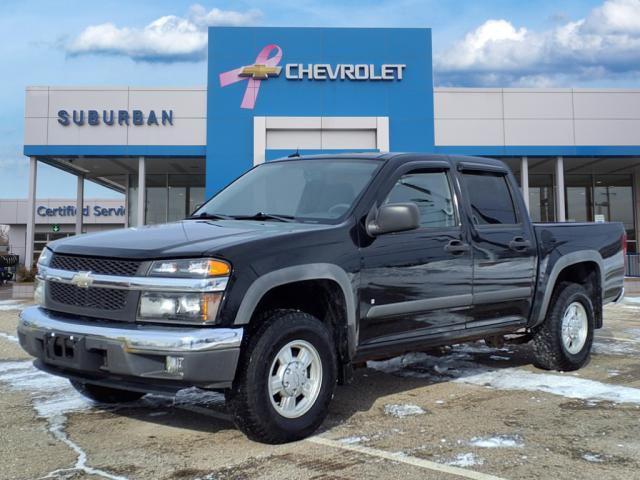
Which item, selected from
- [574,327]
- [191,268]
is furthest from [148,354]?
[574,327]

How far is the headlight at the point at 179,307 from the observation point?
3.35 metres

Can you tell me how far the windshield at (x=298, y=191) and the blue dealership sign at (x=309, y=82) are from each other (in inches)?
614

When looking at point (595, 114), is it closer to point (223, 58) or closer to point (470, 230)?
point (223, 58)

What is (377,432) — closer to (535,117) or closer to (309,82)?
(309,82)

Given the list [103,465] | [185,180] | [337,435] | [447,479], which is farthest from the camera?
[185,180]

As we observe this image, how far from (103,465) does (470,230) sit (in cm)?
315

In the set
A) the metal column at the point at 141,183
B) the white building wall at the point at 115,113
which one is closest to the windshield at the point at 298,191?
the white building wall at the point at 115,113

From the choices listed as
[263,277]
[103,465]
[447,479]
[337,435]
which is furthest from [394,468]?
[103,465]

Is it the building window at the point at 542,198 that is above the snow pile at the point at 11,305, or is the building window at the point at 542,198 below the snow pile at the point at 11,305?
above

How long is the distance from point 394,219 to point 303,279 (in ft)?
2.57

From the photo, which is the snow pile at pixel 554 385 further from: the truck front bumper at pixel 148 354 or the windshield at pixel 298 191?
the truck front bumper at pixel 148 354

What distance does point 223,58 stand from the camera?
20.5 m

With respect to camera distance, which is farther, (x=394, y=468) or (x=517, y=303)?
(x=517, y=303)

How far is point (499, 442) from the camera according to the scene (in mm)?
3750
